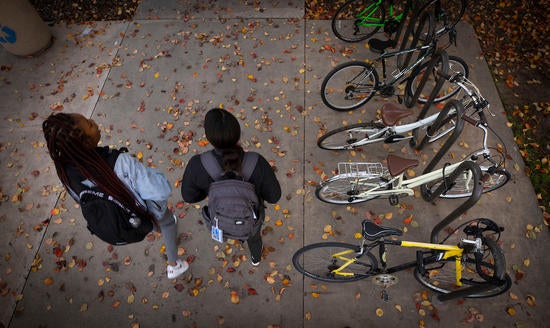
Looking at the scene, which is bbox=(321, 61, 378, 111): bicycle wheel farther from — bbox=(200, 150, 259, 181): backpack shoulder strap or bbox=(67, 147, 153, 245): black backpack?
bbox=(67, 147, 153, 245): black backpack

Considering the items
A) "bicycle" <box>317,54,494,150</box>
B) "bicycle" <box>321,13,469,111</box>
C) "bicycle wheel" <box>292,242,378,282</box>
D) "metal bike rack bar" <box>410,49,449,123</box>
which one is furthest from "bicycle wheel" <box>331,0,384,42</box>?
"bicycle wheel" <box>292,242,378,282</box>

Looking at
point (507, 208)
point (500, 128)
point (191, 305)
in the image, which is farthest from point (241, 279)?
A: point (500, 128)

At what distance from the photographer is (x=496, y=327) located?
3.41m

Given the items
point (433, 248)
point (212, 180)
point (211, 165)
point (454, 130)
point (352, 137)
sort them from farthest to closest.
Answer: point (352, 137)
point (454, 130)
point (433, 248)
point (212, 180)
point (211, 165)

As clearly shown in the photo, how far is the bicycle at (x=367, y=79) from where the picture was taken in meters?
4.41

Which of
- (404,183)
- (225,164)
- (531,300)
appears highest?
(225,164)

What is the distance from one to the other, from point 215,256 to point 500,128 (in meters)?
4.75

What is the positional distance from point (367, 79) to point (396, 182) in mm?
1817

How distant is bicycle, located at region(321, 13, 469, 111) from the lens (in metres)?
4.41

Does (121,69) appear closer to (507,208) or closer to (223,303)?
(223,303)

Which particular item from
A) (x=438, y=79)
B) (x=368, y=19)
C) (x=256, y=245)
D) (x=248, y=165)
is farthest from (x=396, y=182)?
(x=368, y=19)

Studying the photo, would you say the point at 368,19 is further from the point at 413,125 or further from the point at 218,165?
the point at 218,165

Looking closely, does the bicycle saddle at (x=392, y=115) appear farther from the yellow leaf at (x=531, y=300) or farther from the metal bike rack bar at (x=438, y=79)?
the yellow leaf at (x=531, y=300)

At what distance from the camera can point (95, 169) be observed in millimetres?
2305
